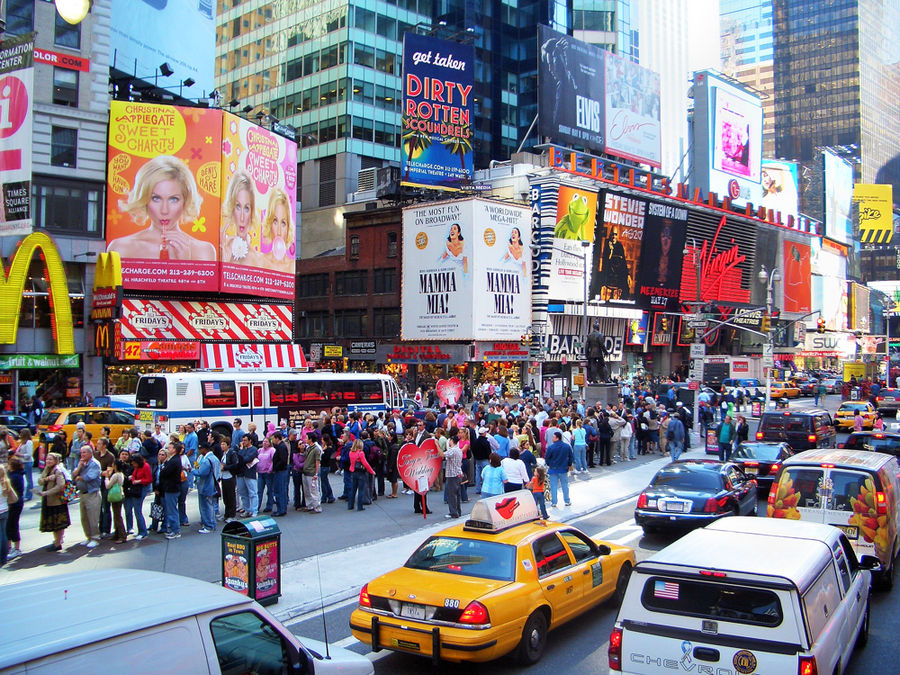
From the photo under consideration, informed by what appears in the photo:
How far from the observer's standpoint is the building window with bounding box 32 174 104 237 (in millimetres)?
37250

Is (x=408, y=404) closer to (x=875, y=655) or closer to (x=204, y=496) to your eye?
(x=204, y=496)

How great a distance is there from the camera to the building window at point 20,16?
122 feet

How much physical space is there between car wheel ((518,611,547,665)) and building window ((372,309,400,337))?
45.6 metres

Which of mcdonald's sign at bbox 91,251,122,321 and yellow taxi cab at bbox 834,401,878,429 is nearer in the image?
yellow taxi cab at bbox 834,401,878,429

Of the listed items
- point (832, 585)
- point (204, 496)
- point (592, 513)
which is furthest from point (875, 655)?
point (204, 496)

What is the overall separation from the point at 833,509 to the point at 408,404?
82.2ft

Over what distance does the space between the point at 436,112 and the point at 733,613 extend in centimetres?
4593

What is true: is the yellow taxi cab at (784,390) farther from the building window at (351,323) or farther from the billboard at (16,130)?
the billboard at (16,130)

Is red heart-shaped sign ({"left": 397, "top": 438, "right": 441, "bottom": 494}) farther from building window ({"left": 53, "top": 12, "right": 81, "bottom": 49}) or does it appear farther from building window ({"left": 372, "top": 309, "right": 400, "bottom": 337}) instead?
building window ({"left": 372, "top": 309, "right": 400, "bottom": 337})

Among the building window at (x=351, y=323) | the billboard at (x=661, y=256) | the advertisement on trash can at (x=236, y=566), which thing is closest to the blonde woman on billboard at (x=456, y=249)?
the building window at (x=351, y=323)

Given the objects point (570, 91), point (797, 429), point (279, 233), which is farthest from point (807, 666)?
point (570, 91)

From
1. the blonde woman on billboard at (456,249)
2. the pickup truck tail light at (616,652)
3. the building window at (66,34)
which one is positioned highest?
the building window at (66,34)

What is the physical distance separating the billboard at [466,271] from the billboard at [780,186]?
5272 centimetres

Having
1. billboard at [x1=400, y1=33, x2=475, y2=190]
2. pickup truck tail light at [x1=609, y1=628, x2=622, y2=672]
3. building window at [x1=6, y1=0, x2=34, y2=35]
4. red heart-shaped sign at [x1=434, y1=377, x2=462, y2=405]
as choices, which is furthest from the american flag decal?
billboard at [x1=400, y1=33, x2=475, y2=190]
